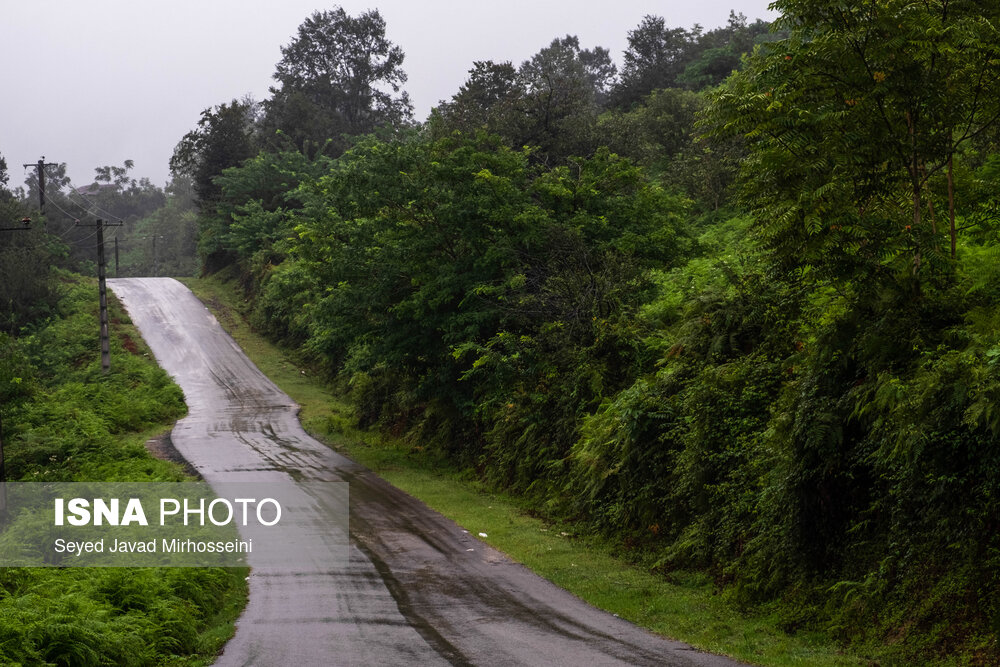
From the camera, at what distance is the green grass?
31.9 feet

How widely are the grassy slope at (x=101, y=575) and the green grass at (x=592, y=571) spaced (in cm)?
523

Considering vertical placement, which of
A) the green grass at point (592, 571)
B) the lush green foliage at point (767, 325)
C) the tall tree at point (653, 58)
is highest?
the tall tree at point (653, 58)

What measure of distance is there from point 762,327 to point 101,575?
11.1 meters

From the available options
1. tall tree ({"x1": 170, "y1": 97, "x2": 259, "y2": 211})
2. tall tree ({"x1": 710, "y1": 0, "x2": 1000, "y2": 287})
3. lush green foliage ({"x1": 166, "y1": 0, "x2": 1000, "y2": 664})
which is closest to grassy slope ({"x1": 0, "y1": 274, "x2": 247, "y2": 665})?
lush green foliage ({"x1": 166, "y1": 0, "x2": 1000, "y2": 664})

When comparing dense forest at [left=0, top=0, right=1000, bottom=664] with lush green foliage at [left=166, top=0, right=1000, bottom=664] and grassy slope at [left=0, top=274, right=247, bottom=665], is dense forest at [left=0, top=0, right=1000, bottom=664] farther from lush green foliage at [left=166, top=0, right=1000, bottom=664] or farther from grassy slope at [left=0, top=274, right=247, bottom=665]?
grassy slope at [left=0, top=274, right=247, bottom=665]

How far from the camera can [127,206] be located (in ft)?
454

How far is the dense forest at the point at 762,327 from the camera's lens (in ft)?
31.2

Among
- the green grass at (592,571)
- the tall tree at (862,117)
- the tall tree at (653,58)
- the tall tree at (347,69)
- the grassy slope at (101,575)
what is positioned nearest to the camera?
the grassy slope at (101,575)

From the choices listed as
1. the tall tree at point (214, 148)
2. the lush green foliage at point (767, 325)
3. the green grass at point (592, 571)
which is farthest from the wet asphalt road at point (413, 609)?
the tall tree at point (214, 148)

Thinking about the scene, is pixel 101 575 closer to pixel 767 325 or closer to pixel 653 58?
pixel 767 325

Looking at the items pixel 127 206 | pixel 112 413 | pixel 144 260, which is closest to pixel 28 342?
pixel 112 413

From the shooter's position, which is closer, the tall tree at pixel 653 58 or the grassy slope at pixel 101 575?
the grassy slope at pixel 101 575

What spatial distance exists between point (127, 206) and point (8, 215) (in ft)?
297

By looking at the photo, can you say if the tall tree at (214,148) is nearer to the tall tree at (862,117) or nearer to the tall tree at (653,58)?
the tall tree at (653,58)
